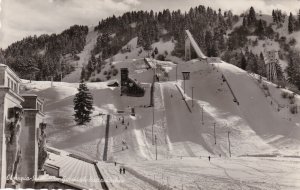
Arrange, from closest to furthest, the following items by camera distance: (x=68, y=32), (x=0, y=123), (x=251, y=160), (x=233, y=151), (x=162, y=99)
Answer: (x=0, y=123) < (x=251, y=160) < (x=233, y=151) < (x=162, y=99) < (x=68, y=32)

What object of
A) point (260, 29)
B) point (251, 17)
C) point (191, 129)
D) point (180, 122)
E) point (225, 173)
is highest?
point (251, 17)

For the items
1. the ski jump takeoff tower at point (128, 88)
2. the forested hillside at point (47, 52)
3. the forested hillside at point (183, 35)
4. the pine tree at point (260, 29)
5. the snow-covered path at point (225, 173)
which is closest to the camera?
the snow-covered path at point (225, 173)

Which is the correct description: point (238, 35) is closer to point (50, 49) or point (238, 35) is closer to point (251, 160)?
point (50, 49)

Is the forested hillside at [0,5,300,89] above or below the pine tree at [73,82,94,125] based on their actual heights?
above

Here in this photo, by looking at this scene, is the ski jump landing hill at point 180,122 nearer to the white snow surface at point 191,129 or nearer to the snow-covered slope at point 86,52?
the white snow surface at point 191,129

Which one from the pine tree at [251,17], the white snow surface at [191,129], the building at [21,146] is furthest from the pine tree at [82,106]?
the pine tree at [251,17]

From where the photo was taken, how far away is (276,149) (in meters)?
41.5

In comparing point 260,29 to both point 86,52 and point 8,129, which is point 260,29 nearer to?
point 86,52

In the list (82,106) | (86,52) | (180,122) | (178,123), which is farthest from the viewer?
(86,52)

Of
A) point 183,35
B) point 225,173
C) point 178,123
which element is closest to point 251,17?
point 183,35

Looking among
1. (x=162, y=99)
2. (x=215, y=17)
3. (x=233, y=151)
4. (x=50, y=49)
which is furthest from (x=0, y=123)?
(x=215, y=17)

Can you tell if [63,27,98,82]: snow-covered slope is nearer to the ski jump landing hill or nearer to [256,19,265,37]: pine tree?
the ski jump landing hill

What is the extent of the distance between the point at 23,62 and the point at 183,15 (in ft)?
191

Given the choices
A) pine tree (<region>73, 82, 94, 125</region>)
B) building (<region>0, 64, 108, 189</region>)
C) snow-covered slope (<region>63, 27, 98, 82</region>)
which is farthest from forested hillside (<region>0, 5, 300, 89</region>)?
building (<region>0, 64, 108, 189</region>)
